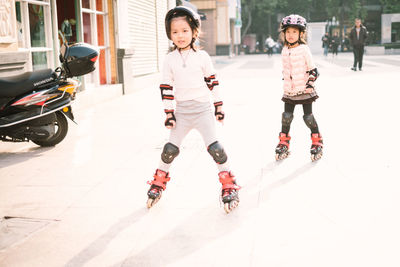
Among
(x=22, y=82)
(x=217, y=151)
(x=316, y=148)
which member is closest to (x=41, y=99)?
(x=22, y=82)

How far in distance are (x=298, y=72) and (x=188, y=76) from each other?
188cm

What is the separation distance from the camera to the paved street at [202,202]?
3.24 metres

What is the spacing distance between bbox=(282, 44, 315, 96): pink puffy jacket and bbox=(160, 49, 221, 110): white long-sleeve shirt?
1696mm

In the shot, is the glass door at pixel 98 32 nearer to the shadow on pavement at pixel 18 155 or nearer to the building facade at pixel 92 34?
the building facade at pixel 92 34

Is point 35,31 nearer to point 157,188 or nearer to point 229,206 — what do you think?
point 157,188

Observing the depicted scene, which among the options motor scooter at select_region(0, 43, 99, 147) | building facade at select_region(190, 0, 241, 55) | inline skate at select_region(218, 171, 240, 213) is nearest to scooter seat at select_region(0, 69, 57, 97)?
motor scooter at select_region(0, 43, 99, 147)

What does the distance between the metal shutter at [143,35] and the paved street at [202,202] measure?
269 inches

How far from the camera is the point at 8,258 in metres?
3.23

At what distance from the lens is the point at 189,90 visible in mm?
4023

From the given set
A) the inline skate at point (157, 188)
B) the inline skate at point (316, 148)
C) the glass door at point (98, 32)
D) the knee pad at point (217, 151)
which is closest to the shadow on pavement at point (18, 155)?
the inline skate at point (157, 188)

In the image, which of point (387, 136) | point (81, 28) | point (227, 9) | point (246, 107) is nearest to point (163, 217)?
point (387, 136)

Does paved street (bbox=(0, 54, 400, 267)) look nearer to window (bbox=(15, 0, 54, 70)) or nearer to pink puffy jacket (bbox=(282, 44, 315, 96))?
pink puffy jacket (bbox=(282, 44, 315, 96))

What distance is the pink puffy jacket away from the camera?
5422 mm

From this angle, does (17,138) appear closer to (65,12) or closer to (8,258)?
(8,258)
